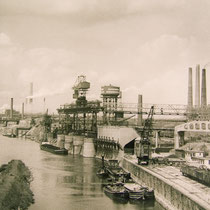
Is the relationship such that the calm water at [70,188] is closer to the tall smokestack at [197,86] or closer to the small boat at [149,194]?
the small boat at [149,194]

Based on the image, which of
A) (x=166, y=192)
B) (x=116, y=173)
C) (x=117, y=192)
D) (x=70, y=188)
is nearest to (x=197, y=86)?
(x=116, y=173)

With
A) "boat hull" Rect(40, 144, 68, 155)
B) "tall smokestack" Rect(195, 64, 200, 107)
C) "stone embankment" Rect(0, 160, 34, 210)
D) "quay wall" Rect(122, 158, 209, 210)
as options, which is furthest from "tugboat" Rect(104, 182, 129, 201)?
"tall smokestack" Rect(195, 64, 200, 107)

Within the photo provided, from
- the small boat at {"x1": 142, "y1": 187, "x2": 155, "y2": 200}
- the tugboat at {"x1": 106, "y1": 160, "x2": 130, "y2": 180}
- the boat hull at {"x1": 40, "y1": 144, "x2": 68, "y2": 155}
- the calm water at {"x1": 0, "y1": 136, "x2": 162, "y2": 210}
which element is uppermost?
the boat hull at {"x1": 40, "y1": 144, "x2": 68, "y2": 155}

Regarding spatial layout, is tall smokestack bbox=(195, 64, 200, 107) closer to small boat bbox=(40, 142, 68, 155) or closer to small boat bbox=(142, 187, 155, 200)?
small boat bbox=(40, 142, 68, 155)

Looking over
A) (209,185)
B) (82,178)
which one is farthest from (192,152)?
(209,185)

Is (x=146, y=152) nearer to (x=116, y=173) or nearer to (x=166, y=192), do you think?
(x=116, y=173)

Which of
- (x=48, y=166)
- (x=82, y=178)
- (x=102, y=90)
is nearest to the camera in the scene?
(x=82, y=178)

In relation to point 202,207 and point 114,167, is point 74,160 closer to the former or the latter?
point 114,167
